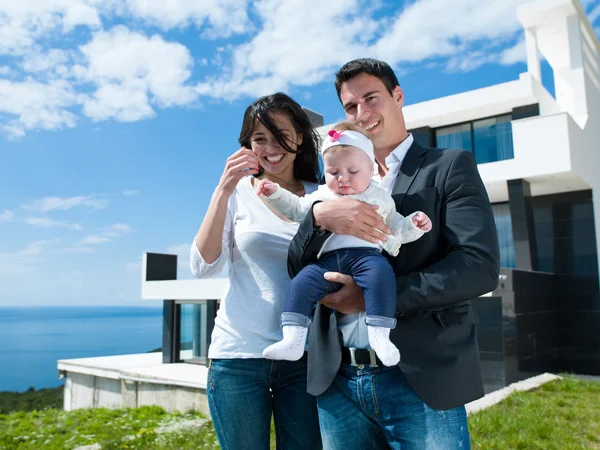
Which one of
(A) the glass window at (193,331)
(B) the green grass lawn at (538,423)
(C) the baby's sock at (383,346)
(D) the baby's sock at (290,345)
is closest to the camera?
(C) the baby's sock at (383,346)

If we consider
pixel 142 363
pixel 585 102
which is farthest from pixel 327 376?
pixel 142 363

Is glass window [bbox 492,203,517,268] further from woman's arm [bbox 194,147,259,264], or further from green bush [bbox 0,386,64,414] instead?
green bush [bbox 0,386,64,414]

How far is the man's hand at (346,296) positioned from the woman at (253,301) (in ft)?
1.43

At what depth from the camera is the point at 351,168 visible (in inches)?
82.1

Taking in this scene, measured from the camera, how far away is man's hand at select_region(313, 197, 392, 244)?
6.36ft

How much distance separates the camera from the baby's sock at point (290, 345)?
6.54 ft

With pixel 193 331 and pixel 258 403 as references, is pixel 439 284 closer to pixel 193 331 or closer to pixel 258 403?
pixel 258 403

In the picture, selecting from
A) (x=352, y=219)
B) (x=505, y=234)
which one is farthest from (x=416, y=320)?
(x=505, y=234)

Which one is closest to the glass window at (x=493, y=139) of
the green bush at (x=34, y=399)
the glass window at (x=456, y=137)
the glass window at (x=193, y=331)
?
the glass window at (x=456, y=137)

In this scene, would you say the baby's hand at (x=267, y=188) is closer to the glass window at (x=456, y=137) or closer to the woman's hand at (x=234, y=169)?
the woman's hand at (x=234, y=169)

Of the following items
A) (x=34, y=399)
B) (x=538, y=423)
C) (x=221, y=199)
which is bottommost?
(x=34, y=399)

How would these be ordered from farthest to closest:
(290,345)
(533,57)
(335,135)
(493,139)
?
(493,139), (533,57), (335,135), (290,345)

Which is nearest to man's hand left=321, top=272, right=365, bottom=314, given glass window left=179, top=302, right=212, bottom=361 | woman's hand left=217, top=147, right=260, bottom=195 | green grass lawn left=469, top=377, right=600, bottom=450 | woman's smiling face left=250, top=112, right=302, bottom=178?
woman's hand left=217, top=147, right=260, bottom=195

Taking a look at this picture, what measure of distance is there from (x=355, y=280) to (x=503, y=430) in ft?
14.9
